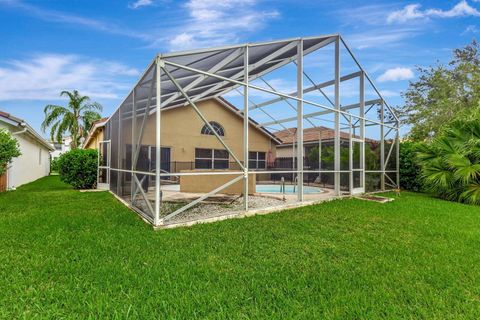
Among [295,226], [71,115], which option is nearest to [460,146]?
[295,226]

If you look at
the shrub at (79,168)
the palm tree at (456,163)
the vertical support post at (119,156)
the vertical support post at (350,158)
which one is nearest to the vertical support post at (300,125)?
the vertical support post at (350,158)

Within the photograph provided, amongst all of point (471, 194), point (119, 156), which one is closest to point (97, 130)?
point (119, 156)

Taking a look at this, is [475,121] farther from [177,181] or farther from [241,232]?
[177,181]

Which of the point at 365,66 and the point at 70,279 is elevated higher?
the point at 365,66

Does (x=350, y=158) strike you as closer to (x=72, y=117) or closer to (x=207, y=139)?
(x=207, y=139)

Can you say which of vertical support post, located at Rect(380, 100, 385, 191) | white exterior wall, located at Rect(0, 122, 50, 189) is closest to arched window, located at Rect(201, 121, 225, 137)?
vertical support post, located at Rect(380, 100, 385, 191)

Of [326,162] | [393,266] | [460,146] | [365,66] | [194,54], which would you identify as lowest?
[393,266]

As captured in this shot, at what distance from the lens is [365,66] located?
32.0ft

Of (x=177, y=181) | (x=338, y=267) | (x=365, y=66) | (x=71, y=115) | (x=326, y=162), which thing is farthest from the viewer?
(x=71, y=115)

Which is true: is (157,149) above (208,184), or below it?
above

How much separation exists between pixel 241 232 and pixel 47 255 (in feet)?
9.24

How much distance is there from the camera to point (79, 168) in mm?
11414

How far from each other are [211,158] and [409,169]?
342 inches

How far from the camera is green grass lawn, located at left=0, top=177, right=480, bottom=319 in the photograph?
2.42 meters
